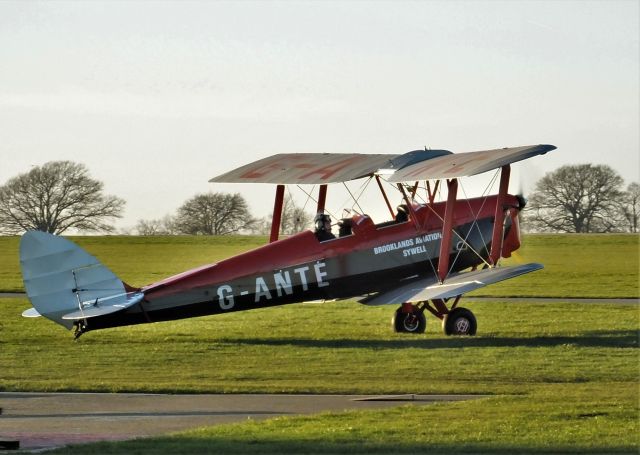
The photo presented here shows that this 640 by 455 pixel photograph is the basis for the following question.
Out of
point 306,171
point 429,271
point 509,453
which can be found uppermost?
point 306,171

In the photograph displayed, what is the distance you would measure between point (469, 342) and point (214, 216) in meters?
57.5

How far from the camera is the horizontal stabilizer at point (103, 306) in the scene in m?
19.2

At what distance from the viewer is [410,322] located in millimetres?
23203

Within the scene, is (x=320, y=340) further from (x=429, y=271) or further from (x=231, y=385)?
(x=231, y=385)

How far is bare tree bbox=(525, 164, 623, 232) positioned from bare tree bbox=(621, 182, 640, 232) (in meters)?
0.44

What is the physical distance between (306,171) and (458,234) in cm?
315

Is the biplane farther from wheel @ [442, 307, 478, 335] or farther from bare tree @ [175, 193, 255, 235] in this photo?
bare tree @ [175, 193, 255, 235]

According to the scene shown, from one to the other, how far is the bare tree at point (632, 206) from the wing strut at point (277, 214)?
5698cm

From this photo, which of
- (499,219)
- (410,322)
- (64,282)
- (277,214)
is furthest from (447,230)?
(64,282)

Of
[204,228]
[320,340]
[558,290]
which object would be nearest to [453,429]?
[320,340]

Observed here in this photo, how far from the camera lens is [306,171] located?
2450 centimetres

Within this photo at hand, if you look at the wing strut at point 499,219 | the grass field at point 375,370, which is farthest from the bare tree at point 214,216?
the wing strut at point 499,219

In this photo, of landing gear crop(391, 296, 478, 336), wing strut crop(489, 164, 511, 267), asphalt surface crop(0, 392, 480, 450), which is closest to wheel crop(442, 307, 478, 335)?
landing gear crop(391, 296, 478, 336)

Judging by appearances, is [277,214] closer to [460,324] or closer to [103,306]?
[460,324]
